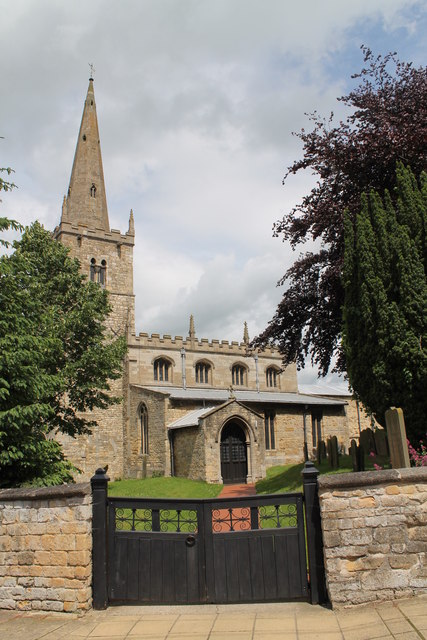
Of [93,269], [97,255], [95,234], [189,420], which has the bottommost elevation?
[189,420]

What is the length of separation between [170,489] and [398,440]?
49.8 feet

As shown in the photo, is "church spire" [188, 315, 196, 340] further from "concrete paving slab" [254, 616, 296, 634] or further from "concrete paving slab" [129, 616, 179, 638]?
"concrete paving slab" [254, 616, 296, 634]

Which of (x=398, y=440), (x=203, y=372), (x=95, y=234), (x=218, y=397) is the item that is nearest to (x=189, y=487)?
(x=218, y=397)

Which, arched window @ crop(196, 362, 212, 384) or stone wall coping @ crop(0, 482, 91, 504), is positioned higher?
arched window @ crop(196, 362, 212, 384)

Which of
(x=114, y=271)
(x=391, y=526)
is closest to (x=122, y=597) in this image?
(x=391, y=526)

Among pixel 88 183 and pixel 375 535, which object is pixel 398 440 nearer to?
pixel 375 535

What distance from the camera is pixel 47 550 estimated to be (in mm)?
6594

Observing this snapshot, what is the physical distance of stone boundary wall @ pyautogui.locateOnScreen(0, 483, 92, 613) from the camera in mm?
6395

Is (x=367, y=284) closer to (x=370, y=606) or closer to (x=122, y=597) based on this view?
(x=370, y=606)

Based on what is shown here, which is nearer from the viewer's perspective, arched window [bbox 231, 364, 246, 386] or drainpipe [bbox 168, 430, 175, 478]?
drainpipe [bbox 168, 430, 175, 478]

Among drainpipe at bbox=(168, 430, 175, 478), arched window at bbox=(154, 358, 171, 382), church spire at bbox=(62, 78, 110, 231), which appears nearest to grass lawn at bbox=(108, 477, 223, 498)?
drainpipe at bbox=(168, 430, 175, 478)

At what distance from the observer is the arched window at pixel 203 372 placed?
36.5 meters

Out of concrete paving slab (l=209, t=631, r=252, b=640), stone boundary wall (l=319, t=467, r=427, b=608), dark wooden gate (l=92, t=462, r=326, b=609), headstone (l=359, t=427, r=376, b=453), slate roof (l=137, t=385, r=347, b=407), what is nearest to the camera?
concrete paving slab (l=209, t=631, r=252, b=640)

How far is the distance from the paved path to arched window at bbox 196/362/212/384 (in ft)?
98.4
